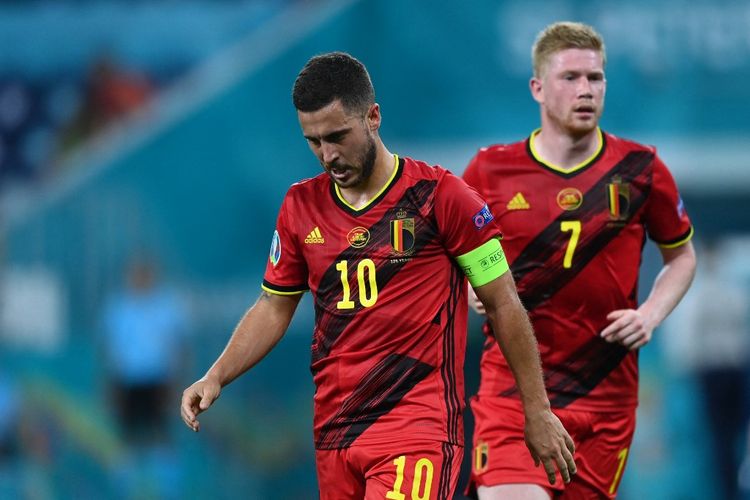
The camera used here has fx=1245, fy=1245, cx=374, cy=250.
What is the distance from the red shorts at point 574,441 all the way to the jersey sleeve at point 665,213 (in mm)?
839

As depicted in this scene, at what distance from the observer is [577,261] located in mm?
5602

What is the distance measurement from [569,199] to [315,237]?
1420mm

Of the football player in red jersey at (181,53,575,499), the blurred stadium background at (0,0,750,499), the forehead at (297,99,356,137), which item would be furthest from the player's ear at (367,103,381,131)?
the blurred stadium background at (0,0,750,499)

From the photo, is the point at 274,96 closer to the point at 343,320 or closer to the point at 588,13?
the point at 588,13

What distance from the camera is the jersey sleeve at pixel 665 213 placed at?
570 cm

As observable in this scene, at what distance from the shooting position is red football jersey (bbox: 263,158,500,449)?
15.1ft

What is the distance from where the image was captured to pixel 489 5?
34.2 ft

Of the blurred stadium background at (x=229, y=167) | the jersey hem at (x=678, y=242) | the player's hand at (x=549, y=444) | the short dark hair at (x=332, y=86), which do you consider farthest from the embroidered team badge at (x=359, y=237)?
the blurred stadium background at (x=229, y=167)

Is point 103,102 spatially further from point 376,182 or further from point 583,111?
point 376,182

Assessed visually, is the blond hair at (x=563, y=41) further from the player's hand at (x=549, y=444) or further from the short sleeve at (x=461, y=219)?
the player's hand at (x=549, y=444)

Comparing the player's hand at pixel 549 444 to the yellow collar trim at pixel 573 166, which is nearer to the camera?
the player's hand at pixel 549 444

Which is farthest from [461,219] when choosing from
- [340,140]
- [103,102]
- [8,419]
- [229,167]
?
[8,419]

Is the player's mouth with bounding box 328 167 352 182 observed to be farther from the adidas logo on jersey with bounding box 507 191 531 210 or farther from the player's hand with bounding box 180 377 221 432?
the adidas logo on jersey with bounding box 507 191 531 210

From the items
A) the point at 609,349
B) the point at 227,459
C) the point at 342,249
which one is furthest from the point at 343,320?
the point at 227,459
